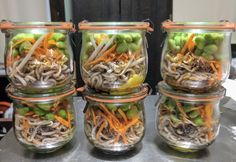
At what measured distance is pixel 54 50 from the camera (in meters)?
0.61

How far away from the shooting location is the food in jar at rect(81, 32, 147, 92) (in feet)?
1.94

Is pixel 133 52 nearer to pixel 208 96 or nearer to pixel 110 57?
pixel 110 57

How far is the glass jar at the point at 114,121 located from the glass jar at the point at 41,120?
0.20ft

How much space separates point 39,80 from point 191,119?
0.36m

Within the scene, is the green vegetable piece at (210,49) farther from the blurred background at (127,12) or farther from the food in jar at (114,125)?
the blurred background at (127,12)

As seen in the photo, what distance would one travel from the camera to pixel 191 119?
619mm

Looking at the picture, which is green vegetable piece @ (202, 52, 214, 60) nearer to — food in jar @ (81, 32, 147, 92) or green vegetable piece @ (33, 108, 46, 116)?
food in jar @ (81, 32, 147, 92)

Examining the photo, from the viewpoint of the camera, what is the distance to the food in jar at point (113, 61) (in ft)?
1.94

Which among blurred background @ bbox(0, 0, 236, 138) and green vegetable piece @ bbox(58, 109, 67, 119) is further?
blurred background @ bbox(0, 0, 236, 138)

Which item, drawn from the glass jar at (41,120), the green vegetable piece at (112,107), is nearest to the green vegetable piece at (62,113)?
the glass jar at (41,120)

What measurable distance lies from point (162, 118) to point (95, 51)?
24cm

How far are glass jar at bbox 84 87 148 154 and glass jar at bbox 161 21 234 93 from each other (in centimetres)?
10

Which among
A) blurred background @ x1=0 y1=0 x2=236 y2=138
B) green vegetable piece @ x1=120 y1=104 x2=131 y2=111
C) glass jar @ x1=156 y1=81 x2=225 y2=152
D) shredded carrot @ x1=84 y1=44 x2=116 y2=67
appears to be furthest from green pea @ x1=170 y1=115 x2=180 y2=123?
blurred background @ x1=0 y1=0 x2=236 y2=138

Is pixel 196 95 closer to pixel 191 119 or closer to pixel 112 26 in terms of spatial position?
pixel 191 119
